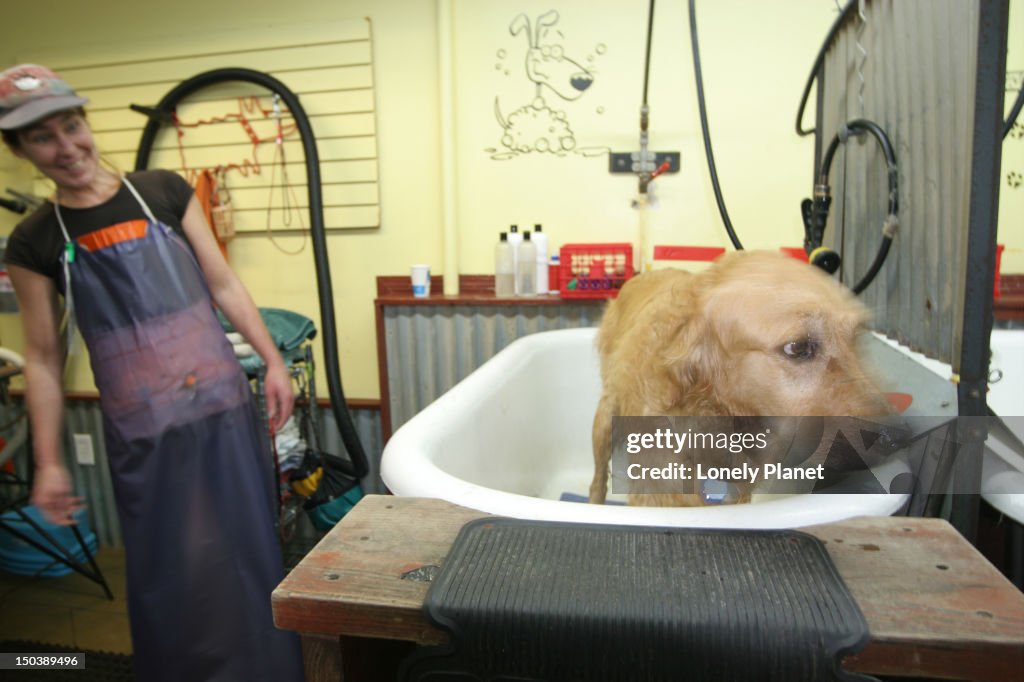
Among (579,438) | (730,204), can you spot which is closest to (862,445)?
(579,438)

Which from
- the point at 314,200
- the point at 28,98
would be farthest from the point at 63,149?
the point at 314,200

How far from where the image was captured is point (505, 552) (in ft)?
2.45

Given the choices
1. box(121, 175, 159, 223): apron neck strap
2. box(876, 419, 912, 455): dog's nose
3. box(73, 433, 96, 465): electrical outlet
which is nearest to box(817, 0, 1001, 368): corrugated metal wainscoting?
box(876, 419, 912, 455): dog's nose

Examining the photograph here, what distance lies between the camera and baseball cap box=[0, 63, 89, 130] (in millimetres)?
1342

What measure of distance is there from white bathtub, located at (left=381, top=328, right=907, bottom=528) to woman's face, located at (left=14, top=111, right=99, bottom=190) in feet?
3.36

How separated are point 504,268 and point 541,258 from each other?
18cm

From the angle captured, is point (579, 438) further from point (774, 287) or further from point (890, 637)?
point (890, 637)

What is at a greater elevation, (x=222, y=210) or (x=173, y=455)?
(x=222, y=210)

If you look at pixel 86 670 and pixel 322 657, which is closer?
pixel 322 657

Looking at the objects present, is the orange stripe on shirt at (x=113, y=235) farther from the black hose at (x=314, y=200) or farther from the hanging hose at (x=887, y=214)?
the hanging hose at (x=887, y=214)

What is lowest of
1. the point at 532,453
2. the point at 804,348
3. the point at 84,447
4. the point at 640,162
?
the point at 84,447

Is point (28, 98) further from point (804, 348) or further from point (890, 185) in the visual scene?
point (890, 185)

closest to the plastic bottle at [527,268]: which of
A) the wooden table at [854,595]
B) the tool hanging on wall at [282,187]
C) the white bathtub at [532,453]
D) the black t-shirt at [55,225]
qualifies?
the white bathtub at [532,453]

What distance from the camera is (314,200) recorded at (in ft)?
8.97
